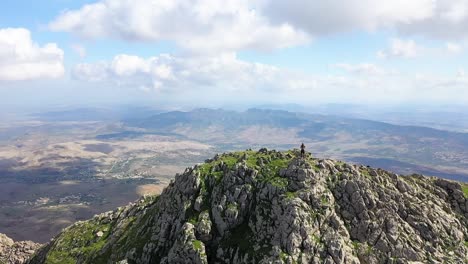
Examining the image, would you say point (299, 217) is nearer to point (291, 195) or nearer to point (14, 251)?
point (291, 195)

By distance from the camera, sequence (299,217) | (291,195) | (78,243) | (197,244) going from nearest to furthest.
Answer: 1. (299,217)
2. (197,244)
3. (291,195)
4. (78,243)

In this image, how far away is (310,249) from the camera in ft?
241

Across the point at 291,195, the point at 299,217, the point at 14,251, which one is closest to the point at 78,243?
the point at 14,251

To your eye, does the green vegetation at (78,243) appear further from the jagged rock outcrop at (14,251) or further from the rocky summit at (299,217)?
the jagged rock outcrop at (14,251)

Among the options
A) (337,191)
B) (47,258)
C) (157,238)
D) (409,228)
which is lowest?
(47,258)

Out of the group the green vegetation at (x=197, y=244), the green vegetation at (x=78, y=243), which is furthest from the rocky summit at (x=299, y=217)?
the green vegetation at (x=78, y=243)

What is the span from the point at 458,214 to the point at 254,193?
48301 millimetres

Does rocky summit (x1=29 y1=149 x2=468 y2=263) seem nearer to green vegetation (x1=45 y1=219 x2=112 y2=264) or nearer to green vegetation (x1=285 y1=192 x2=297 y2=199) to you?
green vegetation (x1=285 y1=192 x2=297 y2=199)

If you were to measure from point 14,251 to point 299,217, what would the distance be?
145600 mm

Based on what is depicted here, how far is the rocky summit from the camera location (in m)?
74.9

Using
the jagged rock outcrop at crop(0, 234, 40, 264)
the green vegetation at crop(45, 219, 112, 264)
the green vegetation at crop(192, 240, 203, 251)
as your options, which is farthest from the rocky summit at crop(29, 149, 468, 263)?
the jagged rock outcrop at crop(0, 234, 40, 264)

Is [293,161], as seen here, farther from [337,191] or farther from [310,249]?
[310,249]

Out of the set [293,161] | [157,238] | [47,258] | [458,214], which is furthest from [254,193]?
[47,258]

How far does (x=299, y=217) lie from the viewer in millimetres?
76250
